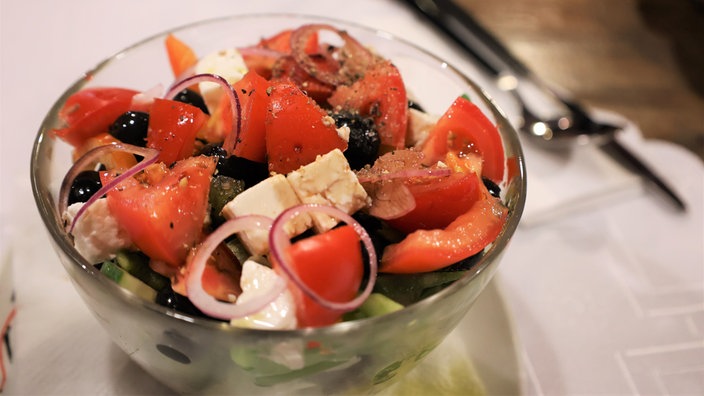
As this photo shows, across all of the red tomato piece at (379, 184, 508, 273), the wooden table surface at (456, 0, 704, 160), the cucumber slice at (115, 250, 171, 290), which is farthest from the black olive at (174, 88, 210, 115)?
the wooden table surface at (456, 0, 704, 160)

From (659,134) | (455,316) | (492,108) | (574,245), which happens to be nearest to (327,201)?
(455,316)

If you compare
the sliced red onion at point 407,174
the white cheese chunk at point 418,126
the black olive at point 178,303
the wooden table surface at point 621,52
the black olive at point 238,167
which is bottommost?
the wooden table surface at point 621,52

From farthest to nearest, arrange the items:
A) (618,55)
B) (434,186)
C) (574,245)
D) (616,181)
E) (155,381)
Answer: (618,55) → (616,181) → (574,245) → (155,381) → (434,186)

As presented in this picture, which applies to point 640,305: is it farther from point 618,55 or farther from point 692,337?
point 618,55

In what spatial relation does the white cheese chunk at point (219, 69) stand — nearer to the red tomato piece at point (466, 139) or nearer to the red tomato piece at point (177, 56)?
the red tomato piece at point (177, 56)

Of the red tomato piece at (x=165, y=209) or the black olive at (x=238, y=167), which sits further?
the black olive at (x=238, y=167)

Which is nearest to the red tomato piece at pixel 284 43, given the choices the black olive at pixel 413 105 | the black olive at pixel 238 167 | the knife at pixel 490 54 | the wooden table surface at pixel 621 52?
the black olive at pixel 413 105
